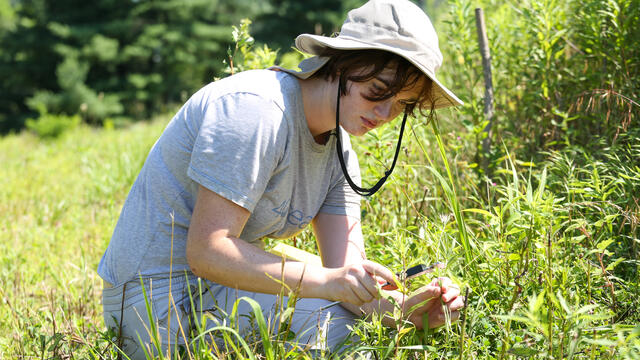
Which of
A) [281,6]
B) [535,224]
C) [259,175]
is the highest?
[281,6]

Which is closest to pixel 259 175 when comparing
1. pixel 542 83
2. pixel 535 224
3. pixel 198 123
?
pixel 198 123

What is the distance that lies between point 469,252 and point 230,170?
937mm

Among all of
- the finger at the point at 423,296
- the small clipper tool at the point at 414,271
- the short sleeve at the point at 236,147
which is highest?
the short sleeve at the point at 236,147

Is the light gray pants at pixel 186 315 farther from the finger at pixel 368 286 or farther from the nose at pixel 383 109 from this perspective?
the nose at pixel 383 109

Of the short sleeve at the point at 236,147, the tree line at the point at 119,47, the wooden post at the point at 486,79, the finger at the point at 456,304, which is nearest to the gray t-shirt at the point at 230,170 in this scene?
the short sleeve at the point at 236,147

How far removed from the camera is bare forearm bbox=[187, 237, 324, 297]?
5.02ft

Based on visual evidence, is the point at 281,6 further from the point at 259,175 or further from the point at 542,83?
the point at 259,175

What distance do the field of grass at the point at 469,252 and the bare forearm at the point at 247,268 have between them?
0.61ft

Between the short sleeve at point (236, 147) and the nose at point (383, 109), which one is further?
the nose at point (383, 109)

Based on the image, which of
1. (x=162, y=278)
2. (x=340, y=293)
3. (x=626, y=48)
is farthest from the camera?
(x=626, y=48)

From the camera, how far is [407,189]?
2627 mm

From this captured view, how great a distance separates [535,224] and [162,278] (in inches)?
50.4

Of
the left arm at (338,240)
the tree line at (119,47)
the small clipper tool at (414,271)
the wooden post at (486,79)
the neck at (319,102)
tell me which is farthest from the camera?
the tree line at (119,47)

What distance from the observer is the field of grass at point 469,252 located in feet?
5.07
